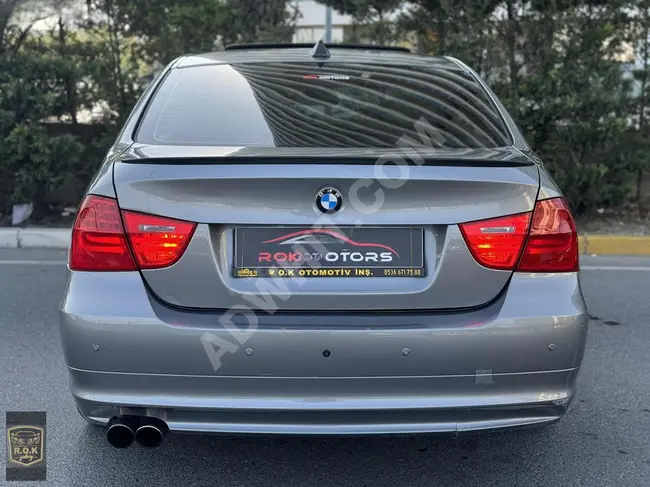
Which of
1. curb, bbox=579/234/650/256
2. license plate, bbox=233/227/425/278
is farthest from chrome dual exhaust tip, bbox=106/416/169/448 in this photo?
curb, bbox=579/234/650/256

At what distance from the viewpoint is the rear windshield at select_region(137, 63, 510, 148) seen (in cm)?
273

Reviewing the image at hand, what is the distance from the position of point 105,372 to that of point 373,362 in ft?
2.83

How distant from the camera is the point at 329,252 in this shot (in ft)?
7.54

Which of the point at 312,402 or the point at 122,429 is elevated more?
the point at 312,402

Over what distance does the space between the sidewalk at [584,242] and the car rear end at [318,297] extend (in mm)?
5403

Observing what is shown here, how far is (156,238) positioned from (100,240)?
7.9 inches

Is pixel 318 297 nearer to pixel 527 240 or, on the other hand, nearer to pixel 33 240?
pixel 527 240

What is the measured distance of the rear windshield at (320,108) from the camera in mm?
2727

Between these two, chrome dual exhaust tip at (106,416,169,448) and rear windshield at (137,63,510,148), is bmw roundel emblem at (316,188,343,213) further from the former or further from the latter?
chrome dual exhaust tip at (106,416,169,448)

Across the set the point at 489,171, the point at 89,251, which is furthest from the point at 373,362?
the point at 89,251

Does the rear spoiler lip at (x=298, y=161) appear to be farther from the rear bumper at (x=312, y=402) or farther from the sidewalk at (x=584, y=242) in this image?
the sidewalk at (x=584, y=242)

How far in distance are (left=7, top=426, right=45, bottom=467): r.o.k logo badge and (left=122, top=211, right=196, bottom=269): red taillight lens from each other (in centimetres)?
123

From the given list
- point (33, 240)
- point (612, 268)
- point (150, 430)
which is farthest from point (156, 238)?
point (33, 240)

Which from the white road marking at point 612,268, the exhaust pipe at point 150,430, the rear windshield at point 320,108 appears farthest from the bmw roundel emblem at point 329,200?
the white road marking at point 612,268
